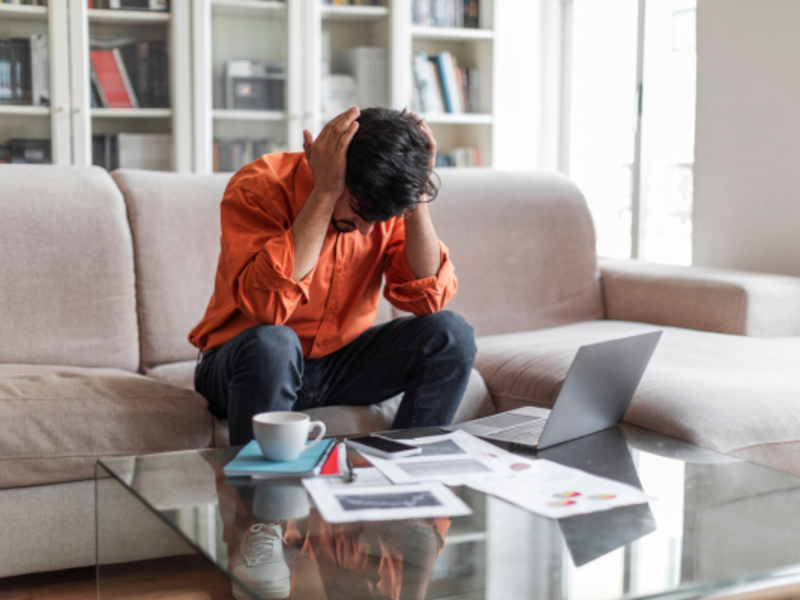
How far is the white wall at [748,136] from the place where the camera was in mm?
2344

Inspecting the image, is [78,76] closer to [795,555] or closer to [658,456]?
[658,456]

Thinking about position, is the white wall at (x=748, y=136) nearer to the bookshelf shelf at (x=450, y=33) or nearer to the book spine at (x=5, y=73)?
Answer: the bookshelf shelf at (x=450, y=33)

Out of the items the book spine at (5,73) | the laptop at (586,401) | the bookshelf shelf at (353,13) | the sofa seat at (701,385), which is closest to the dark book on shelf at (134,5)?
the book spine at (5,73)

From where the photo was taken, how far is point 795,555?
84cm

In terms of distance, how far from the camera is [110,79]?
3008 mm

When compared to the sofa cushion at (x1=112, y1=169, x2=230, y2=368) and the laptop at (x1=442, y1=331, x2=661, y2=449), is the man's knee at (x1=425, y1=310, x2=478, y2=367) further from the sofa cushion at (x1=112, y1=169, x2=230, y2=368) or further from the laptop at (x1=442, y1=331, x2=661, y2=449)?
the sofa cushion at (x1=112, y1=169, x2=230, y2=368)

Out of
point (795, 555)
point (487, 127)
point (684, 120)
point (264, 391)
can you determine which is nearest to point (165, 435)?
point (264, 391)

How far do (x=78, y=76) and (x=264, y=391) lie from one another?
205cm

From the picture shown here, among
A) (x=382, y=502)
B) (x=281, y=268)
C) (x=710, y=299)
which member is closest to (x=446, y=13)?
(x=710, y=299)

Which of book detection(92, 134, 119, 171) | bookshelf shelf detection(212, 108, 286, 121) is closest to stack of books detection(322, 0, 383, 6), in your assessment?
bookshelf shelf detection(212, 108, 286, 121)

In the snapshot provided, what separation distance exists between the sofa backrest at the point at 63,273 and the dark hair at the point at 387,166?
78 cm

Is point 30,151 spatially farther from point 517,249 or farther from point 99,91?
point 517,249

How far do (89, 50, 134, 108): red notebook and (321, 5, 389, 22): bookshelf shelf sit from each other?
817mm

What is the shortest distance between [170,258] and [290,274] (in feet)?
2.09
